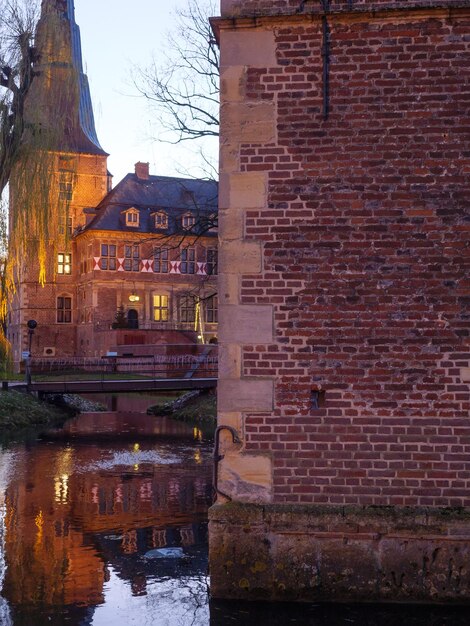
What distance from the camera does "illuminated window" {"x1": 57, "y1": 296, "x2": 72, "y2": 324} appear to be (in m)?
54.5

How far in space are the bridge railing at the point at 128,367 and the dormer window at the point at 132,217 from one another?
1579cm

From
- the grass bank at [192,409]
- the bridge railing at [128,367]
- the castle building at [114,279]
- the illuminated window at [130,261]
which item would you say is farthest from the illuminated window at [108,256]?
the grass bank at [192,409]

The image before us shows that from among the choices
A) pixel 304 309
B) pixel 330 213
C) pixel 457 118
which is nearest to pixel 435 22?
pixel 457 118

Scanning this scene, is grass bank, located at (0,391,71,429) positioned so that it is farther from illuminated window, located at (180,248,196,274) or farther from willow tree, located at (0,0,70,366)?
illuminated window, located at (180,248,196,274)

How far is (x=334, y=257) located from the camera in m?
6.44

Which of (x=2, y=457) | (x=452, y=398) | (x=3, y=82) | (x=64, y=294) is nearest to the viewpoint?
(x=452, y=398)

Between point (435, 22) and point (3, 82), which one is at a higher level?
point (3, 82)

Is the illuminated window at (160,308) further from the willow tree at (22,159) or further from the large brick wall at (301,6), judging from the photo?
the large brick wall at (301,6)

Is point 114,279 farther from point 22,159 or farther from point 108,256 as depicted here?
Answer: point 22,159

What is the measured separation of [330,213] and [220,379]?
1570 millimetres

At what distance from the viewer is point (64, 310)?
54750 millimetres

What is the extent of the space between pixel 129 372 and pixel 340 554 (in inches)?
1066

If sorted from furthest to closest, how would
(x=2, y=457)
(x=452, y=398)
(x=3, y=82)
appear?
(x=3, y=82), (x=2, y=457), (x=452, y=398)

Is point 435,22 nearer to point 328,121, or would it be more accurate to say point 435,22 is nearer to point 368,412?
point 328,121
